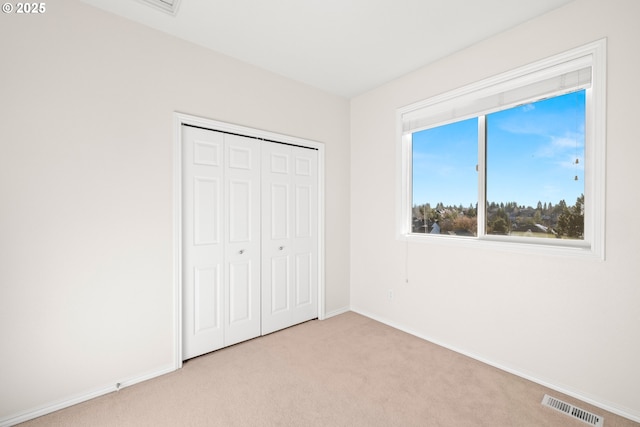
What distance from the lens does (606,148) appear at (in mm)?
1868

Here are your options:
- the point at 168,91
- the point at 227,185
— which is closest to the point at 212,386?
the point at 227,185

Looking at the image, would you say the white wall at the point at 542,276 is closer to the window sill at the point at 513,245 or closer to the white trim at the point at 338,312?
the window sill at the point at 513,245

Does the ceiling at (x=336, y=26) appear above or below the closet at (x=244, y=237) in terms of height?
above

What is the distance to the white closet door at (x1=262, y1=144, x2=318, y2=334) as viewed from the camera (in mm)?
2982

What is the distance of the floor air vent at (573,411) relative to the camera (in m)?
1.74

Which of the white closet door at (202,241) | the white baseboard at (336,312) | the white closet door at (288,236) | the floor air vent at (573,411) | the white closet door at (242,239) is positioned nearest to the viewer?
the floor air vent at (573,411)

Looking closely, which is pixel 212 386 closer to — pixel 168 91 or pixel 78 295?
pixel 78 295

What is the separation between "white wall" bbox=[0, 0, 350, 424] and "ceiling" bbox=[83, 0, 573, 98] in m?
0.26

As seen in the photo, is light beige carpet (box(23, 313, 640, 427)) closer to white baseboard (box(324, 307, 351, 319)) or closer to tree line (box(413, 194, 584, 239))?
white baseboard (box(324, 307, 351, 319))

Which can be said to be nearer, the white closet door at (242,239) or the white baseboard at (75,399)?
the white baseboard at (75,399)

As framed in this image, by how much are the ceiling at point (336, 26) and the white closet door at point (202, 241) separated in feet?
2.78

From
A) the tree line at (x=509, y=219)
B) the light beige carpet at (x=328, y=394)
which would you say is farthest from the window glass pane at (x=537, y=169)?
the light beige carpet at (x=328, y=394)

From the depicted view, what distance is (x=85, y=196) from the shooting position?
1992mm

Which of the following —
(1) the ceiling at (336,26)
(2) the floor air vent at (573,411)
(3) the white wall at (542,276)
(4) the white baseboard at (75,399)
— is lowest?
(4) the white baseboard at (75,399)
